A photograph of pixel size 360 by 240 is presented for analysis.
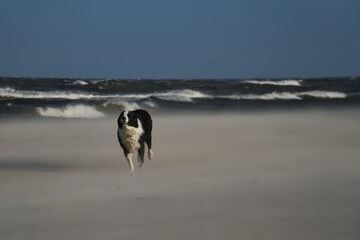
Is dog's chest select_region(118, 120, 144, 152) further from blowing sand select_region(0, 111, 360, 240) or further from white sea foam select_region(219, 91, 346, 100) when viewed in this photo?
white sea foam select_region(219, 91, 346, 100)

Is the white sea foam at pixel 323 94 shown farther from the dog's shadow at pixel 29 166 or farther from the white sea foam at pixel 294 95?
the dog's shadow at pixel 29 166

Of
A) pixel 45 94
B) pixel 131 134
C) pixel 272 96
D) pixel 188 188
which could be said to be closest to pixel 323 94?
pixel 272 96

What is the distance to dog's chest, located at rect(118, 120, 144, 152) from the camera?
6848 mm

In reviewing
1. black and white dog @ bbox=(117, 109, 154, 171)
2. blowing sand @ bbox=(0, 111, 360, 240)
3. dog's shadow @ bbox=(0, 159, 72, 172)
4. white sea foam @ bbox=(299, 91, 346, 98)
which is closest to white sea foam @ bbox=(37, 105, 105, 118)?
blowing sand @ bbox=(0, 111, 360, 240)

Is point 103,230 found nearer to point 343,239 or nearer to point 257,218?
point 257,218

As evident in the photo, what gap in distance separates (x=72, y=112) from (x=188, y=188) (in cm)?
1176

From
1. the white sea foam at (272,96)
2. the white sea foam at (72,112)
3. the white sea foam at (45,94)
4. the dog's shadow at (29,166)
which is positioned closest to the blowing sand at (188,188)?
the dog's shadow at (29,166)

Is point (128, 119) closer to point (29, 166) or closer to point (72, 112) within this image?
point (29, 166)

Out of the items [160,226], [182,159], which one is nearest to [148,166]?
[182,159]

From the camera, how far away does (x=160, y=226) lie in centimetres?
350

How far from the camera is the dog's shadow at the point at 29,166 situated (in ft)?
21.2

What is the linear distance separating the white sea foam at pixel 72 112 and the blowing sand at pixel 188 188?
5.75 m

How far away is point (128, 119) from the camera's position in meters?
6.88

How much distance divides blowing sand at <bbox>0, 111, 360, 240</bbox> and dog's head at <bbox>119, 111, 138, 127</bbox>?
1.92ft
